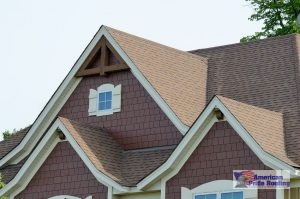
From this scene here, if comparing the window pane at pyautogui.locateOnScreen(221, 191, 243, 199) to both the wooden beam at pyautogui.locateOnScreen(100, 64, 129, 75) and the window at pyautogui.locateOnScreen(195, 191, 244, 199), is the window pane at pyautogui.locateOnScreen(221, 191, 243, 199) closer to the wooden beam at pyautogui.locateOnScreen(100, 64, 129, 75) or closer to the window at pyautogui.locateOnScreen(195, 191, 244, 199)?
the window at pyautogui.locateOnScreen(195, 191, 244, 199)

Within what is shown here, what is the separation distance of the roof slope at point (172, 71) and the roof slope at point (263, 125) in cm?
290

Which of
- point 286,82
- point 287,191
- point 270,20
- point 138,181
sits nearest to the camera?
point 287,191

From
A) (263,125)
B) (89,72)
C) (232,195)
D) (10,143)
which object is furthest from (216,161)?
(10,143)

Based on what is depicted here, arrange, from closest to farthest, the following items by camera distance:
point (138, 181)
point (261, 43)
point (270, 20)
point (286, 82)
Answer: point (138, 181) → point (286, 82) → point (261, 43) → point (270, 20)

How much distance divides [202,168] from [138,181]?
2.35 metres

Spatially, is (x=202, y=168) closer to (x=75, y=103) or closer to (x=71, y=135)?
(x=71, y=135)

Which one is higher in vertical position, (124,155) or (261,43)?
(261,43)

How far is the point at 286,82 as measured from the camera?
127ft

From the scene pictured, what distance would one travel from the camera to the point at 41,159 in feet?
125

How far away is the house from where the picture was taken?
113ft

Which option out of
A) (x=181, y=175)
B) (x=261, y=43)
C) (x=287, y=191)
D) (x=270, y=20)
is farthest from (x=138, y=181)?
(x=270, y=20)

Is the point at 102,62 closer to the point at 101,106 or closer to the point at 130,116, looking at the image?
the point at 101,106

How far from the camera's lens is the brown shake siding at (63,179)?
37156 mm

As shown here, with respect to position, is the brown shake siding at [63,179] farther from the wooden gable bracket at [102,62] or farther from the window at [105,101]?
the wooden gable bracket at [102,62]
